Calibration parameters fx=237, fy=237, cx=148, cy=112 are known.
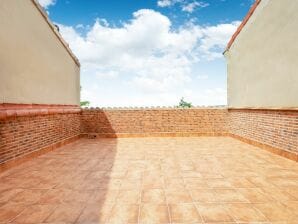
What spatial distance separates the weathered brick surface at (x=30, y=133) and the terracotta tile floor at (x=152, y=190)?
1.38 feet

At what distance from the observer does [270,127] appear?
22.9 ft

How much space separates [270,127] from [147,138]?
511cm

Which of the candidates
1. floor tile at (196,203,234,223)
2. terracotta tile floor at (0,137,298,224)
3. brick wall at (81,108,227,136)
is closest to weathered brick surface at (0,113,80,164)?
terracotta tile floor at (0,137,298,224)

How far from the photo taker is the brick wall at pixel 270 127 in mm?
5898

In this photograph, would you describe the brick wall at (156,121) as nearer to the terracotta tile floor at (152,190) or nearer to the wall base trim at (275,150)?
the wall base trim at (275,150)

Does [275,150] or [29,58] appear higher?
[29,58]

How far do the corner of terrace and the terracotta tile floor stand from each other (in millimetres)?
18

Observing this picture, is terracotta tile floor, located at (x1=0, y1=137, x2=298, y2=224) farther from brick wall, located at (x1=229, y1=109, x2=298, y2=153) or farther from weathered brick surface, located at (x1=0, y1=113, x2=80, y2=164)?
brick wall, located at (x1=229, y1=109, x2=298, y2=153)

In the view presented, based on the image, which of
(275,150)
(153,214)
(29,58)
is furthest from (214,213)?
(29,58)

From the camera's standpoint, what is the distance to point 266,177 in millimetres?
4449

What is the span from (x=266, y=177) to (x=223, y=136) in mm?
6346

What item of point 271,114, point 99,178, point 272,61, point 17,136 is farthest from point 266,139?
point 17,136

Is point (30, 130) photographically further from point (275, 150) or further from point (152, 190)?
point (275, 150)

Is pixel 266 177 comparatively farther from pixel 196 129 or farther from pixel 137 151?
pixel 196 129
